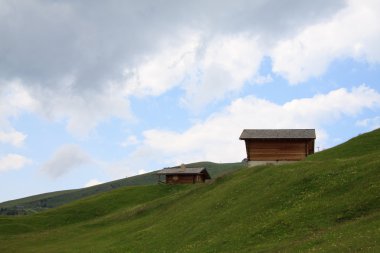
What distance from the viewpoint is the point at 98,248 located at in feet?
154

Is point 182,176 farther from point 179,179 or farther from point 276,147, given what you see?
point 276,147

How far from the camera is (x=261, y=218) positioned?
37.1 metres

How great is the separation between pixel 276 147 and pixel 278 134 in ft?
8.52

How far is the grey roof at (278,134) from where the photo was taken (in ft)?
246

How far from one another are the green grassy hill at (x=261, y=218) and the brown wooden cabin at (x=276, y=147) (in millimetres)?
10747

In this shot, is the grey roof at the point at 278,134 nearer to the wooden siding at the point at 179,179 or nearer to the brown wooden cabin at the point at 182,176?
the brown wooden cabin at the point at 182,176

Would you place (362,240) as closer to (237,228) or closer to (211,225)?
(237,228)

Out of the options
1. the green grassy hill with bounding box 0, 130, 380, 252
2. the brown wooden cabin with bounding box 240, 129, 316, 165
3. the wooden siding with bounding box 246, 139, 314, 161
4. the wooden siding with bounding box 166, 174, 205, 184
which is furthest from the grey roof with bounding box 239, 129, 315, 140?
the wooden siding with bounding box 166, 174, 205, 184

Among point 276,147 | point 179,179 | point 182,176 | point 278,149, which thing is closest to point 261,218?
point 276,147

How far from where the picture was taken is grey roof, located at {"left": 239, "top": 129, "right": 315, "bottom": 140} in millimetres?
75125

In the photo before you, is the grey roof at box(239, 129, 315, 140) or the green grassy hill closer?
the green grassy hill

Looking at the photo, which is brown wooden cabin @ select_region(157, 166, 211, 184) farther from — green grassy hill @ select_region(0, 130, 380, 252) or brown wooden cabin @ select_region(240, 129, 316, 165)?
green grassy hill @ select_region(0, 130, 380, 252)

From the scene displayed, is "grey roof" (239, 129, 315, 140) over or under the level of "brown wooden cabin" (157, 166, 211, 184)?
over

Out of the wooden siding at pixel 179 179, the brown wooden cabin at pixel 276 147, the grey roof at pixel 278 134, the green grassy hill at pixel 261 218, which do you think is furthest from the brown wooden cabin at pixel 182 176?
the green grassy hill at pixel 261 218
